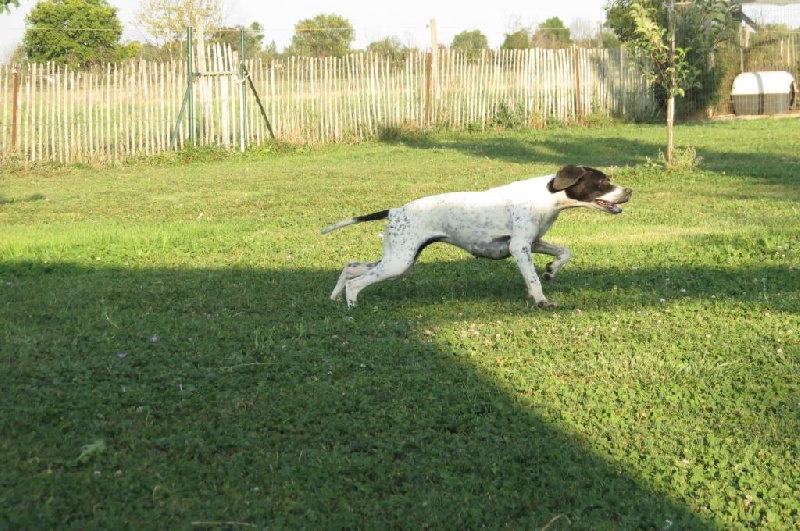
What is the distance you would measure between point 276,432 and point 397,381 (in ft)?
3.15

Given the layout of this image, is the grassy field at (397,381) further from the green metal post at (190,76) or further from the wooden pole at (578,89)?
the wooden pole at (578,89)

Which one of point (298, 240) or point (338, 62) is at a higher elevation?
point (338, 62)

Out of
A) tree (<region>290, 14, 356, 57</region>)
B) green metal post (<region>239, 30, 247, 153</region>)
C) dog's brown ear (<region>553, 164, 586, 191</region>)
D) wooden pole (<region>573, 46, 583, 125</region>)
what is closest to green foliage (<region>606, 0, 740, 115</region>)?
wooden pole (<region>573, 46, 583, 125</region>)

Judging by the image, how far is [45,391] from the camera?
5324 millimetres

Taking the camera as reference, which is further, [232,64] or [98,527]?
[232,64]

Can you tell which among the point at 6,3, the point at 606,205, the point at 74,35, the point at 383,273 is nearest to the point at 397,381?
the point at 383,273

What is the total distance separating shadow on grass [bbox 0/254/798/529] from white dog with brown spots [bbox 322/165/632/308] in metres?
0.38

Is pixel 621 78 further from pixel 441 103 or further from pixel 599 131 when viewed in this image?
pixel 441 103

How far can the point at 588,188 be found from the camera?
7684 millimetres

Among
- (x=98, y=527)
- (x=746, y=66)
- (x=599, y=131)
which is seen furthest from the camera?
(x=746, y=66)

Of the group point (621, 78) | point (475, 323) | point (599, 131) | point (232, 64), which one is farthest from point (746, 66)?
point (475, 323)

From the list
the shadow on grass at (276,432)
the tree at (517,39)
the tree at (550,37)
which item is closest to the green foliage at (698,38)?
the shadow on grass at (276,432)

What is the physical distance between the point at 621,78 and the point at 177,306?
71.4 feet

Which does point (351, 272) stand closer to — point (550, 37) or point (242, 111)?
point (242, 111)
